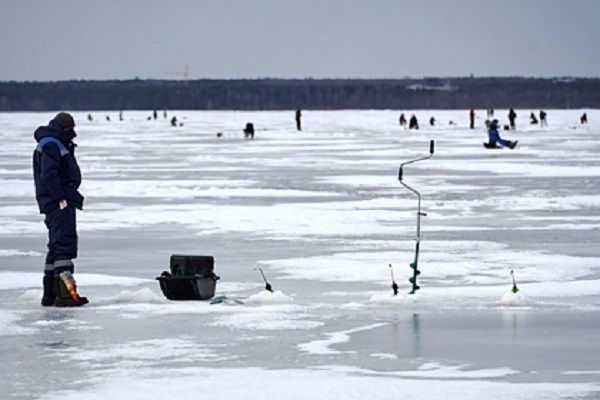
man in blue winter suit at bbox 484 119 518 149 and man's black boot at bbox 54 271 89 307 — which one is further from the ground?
man's black boot at bbox 54 271 89 307

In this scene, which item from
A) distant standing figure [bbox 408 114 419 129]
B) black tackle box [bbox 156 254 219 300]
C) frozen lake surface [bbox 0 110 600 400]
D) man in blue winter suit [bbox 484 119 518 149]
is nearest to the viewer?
frozen lake surface [bbox 0 110 600 400]

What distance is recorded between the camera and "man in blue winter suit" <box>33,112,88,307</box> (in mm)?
11539

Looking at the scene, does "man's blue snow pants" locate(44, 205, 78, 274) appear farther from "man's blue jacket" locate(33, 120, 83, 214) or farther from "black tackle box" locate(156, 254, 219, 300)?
"black tackle box" locate(156, 254, 219, 300)

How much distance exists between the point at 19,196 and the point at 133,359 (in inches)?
666

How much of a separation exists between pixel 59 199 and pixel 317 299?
87.5 inches

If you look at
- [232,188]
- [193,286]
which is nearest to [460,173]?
[232,188]

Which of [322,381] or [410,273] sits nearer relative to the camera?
[322,381]

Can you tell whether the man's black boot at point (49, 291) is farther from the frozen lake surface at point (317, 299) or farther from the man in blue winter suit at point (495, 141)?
the man in blue winter suit at point (495, 141)

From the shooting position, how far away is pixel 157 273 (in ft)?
45.8

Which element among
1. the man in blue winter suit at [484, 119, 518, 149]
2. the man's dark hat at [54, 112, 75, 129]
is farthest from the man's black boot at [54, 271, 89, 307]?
the man in blue winter suit at [484, 119, 518, 149]

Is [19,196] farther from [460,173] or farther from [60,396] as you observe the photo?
[60,396]

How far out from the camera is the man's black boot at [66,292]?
11.5m

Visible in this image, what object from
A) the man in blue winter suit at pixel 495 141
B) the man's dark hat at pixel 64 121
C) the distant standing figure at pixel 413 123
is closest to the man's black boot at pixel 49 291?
the man's dark hat at pixel 64 121

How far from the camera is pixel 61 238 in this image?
1168cm
